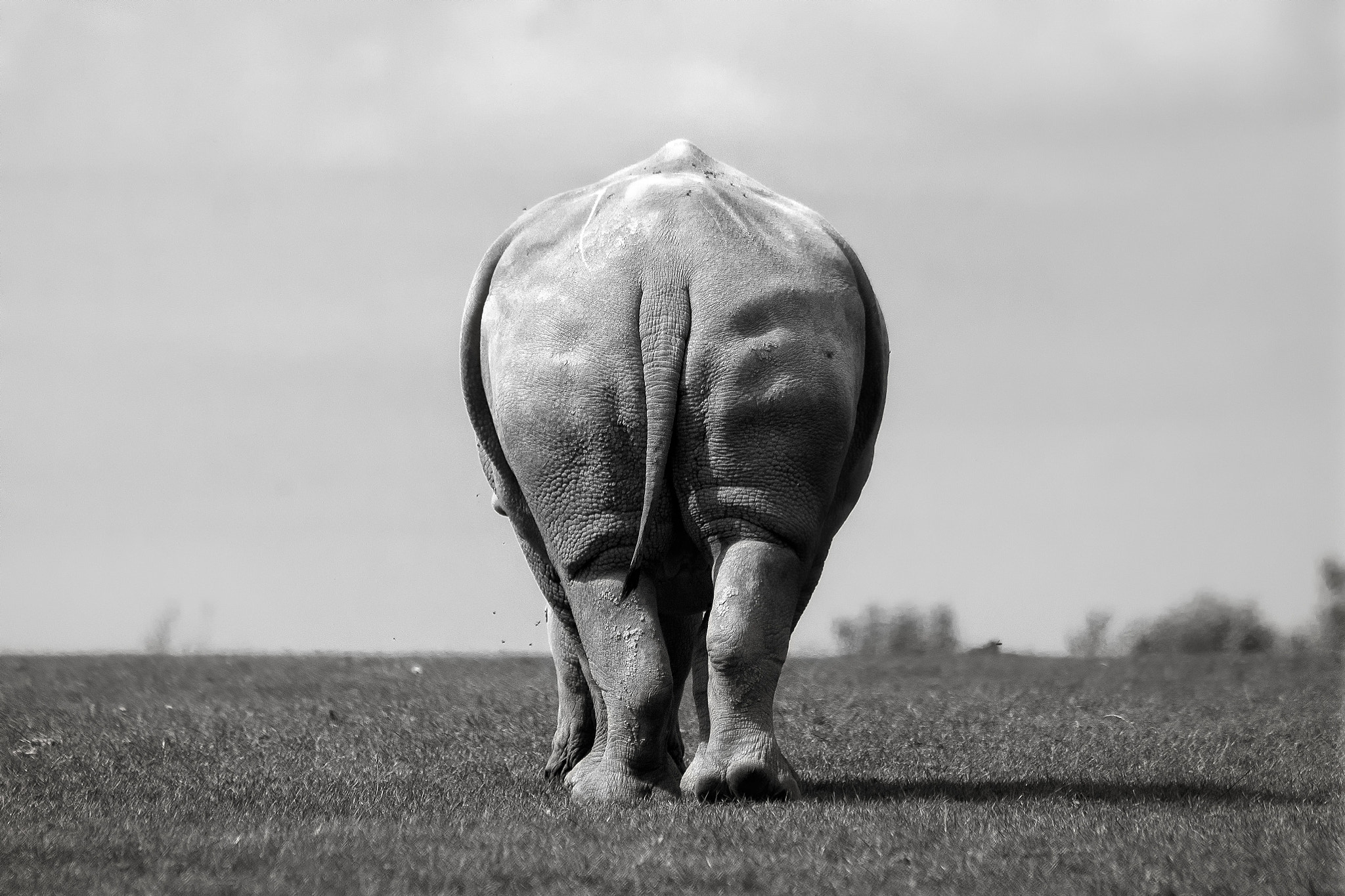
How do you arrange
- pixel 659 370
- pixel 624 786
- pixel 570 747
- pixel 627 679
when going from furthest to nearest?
pixel 570 747 < pixel 624 786 < pixel 627 679 < pixel 659 370

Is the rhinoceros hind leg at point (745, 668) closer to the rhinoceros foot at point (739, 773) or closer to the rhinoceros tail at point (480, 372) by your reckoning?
the rhinoceros foot at point (739, 773)

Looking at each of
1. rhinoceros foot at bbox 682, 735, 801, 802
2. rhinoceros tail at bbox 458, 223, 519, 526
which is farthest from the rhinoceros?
rhinoceros tail at bbox 458, 223, 519, 526

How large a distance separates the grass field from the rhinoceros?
0.53 m

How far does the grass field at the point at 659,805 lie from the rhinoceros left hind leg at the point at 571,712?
0.25 metres

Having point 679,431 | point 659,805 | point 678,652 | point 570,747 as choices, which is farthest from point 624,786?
point 679,431

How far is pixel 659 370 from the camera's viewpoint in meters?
7.86

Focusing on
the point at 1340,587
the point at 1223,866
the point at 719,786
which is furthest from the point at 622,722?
the point at 1340,587

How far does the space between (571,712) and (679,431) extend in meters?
2.44

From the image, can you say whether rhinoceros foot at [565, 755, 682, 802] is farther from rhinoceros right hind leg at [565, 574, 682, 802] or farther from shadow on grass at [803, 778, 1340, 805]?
shadow on grass at [803, 778, 1340, 805]

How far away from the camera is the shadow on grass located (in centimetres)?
854

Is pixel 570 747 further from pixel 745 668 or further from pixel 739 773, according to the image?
pixel 745 668

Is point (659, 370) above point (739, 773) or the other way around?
above

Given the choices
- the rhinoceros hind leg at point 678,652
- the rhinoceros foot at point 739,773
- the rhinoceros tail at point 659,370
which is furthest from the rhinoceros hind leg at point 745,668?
the rhinoceros hind leg at point 678,652

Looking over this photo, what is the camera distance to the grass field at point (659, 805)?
6312 mm
